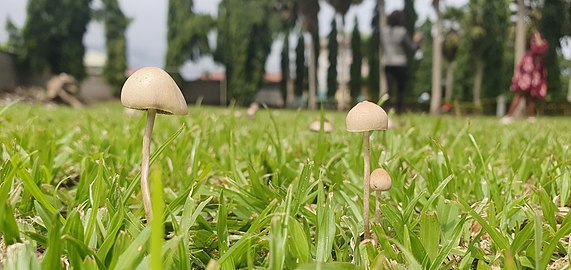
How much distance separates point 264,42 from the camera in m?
36.0

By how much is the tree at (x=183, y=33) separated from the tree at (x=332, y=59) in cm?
1063

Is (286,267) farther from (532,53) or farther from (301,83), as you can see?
(301,83)

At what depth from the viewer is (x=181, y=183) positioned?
1283 millimetres

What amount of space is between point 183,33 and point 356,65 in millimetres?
14414

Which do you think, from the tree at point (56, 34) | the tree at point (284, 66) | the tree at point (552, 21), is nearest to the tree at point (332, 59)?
the tree at point (284, 66)

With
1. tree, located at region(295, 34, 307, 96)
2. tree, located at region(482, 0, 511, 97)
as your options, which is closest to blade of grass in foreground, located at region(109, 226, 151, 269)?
tree, located at region(295, 34, 307, 96)

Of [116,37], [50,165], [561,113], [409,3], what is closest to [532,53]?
[50,165]

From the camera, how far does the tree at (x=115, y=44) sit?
3888 cm

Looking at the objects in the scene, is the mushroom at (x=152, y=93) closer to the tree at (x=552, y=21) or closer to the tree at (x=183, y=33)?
the tree at (x=552, y=21)

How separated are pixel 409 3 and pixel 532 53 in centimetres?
2672

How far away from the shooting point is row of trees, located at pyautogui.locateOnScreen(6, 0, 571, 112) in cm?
3231

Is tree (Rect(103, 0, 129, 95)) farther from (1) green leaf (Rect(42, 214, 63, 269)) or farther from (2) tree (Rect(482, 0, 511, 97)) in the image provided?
(1) green leaf (Rect(42, 214, 63, 269))

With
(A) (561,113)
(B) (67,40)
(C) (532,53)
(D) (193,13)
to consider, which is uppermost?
(D) (193,13)

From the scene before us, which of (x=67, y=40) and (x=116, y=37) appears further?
(x=116, y=37)
